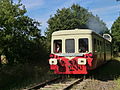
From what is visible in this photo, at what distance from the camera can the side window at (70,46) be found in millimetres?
11417

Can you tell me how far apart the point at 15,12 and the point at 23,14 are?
78cm

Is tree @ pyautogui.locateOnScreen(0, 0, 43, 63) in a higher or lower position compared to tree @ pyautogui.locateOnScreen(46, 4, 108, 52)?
lower

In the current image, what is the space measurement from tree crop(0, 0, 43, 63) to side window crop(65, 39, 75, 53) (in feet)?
13.4

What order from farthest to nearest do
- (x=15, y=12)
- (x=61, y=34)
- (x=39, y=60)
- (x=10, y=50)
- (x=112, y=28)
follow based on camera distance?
(x=112, y=28)
(x=39, y=60)
(x=15, y=12)
(x=10, y=50)
(x=61, y=34)

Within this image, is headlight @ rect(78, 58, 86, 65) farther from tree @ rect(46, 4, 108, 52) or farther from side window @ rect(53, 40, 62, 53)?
tree @ rect(46, 4, 108, 52)

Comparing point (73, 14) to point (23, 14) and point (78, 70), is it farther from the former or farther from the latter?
point (78, 70)

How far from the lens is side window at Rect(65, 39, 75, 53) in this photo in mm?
11417

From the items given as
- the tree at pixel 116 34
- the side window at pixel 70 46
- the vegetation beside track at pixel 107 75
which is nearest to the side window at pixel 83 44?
the side window at pixel 70 46

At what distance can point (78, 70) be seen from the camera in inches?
433

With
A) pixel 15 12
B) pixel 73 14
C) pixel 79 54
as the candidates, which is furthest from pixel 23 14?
pixel 73 14

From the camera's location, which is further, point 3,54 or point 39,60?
point 39,60

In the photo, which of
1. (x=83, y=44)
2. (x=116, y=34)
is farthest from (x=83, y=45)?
(x=116, y=34)

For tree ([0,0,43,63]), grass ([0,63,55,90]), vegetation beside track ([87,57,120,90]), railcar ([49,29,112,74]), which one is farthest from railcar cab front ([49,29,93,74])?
tree ([0,0,43,63])

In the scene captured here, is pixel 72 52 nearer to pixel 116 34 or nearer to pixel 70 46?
pixel 70 46
